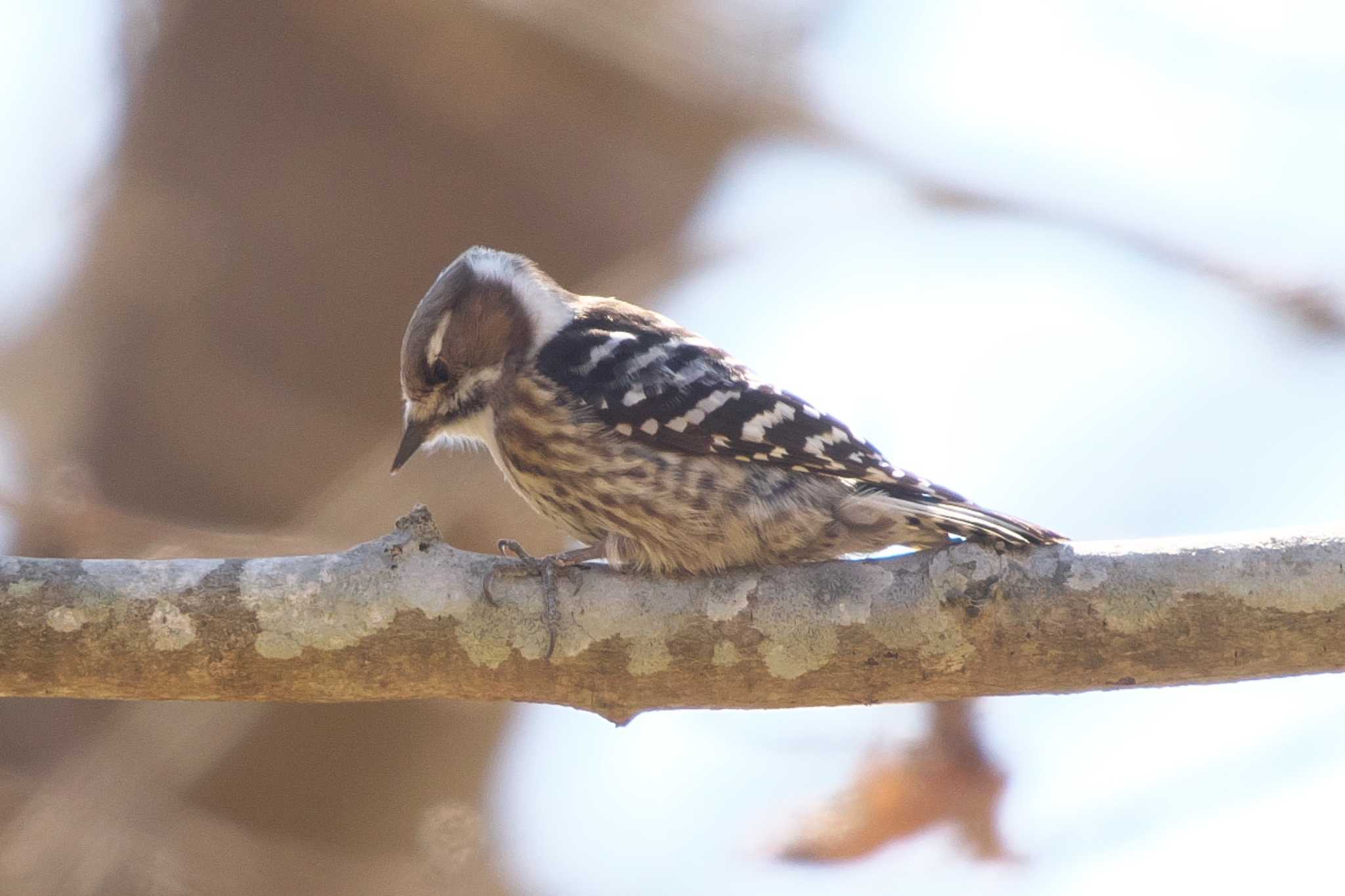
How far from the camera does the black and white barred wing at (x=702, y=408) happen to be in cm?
270

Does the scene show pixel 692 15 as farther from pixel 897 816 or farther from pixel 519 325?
pixel 897 816

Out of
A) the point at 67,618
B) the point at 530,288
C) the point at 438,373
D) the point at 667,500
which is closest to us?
the point at 67,618

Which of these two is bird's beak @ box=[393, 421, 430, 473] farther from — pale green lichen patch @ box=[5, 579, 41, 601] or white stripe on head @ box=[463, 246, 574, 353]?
pale green lichen patch @ box=[5, 579, 41, 601]

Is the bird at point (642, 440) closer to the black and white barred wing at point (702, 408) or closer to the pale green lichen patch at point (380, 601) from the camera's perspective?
the black and white barred wing at point (702, 408)

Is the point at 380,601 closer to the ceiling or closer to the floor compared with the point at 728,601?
closer to the floor

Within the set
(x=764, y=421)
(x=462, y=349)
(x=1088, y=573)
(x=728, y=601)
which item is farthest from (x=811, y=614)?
(x=462, y=349)

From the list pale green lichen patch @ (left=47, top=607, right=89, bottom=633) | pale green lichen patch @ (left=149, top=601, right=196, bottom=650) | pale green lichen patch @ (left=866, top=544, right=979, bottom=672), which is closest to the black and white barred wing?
pale green lichen patch @ (left=866, top=544, right=979, bottom=672)

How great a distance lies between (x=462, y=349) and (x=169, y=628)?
1196 mm

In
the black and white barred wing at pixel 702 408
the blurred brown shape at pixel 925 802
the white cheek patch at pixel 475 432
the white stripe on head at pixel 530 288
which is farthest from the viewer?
the white stripe on head at pixel 530 288

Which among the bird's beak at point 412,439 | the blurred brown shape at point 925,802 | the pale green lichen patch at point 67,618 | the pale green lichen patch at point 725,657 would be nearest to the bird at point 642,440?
the bird's beak at point 412,439

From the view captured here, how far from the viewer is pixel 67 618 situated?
201cm

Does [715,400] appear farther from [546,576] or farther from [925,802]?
[925,802]

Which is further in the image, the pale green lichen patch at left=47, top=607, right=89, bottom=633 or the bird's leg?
the bird's leg

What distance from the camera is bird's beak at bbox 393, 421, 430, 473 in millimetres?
2984
